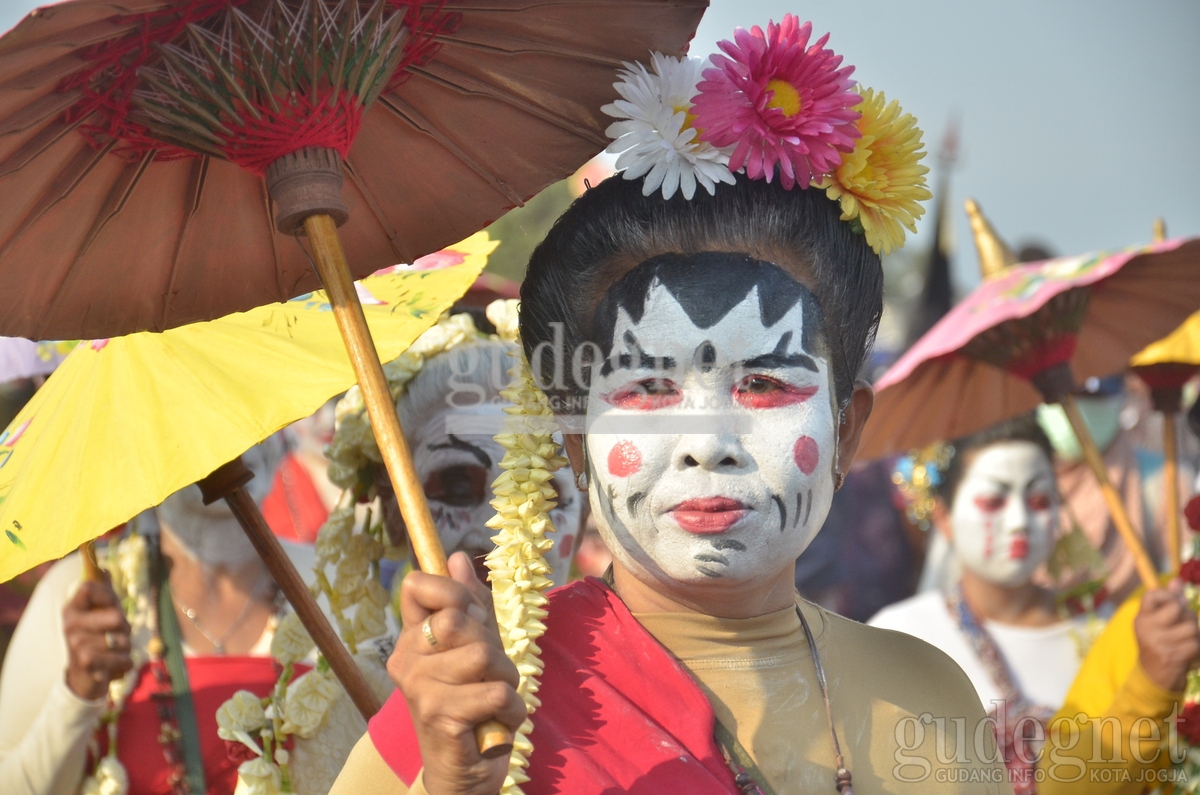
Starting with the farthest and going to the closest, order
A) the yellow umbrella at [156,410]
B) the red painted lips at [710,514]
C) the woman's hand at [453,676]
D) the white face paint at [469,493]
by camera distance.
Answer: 1. the white face paint at [469,493]
2. the yellow umbrella at [156,410]
3. the red painted lips at [710,514]
4. the woman's hand at [453,676]

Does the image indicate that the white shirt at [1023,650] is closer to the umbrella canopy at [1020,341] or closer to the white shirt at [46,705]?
the umbrella canopy at [1020,341]

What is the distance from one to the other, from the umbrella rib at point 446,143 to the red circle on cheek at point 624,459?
20.7 inches

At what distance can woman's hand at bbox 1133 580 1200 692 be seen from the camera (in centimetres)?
359

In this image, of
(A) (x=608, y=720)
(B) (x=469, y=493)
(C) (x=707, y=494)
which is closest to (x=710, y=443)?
(C) (x=707, y=494)

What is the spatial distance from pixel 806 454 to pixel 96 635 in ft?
6.91

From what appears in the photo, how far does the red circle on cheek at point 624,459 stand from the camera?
223 centimetres

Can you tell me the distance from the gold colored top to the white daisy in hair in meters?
0.78

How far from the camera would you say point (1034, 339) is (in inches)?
153

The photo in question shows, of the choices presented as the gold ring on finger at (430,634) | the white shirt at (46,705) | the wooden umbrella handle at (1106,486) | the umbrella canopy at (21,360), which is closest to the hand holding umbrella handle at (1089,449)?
the wooden umbrella handle at (1106,486)

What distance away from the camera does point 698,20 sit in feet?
7.30

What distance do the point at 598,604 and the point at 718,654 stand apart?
0.77 ft

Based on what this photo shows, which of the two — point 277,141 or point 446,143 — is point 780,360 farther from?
point 277,141

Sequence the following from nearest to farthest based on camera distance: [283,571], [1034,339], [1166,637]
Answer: [283,571]
[1166,637]
[1034,339]

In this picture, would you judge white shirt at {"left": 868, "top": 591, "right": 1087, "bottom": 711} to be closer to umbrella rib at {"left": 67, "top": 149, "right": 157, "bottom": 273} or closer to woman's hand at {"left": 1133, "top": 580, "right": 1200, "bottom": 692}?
woman's hand at {"left": 1133, "top": 580, "right": 1200, "bottom": 692}
